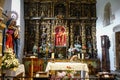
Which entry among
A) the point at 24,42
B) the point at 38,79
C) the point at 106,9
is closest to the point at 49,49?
the point at 24,42

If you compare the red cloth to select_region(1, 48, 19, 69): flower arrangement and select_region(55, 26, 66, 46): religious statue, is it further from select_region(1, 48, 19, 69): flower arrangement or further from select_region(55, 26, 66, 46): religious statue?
select_region(55, 26, 66, 46): religious statue

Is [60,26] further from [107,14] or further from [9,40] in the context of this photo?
[9,40]

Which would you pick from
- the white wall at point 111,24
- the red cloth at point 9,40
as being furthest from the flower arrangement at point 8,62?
the white wall at point 111,24

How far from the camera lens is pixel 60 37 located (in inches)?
521

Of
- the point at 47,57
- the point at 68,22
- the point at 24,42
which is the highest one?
the point at 68,22

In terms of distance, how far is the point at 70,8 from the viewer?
13656 millimetres

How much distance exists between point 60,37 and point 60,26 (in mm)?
655

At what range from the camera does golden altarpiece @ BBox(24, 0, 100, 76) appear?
13.2 meters

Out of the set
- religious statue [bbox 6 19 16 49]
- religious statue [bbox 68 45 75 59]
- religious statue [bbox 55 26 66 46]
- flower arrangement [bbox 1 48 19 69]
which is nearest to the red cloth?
religious statue [bbox 6 19 16 49]

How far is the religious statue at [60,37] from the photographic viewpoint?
13195mm

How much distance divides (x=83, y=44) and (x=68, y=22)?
1.59 meters

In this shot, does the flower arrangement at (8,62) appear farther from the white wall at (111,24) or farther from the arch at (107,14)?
the arch at (107,14)

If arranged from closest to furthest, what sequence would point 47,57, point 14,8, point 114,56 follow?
1. point 114,56
2. point 14,8
3. point 47,57

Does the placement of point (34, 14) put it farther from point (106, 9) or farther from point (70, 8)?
point (106, 9)
